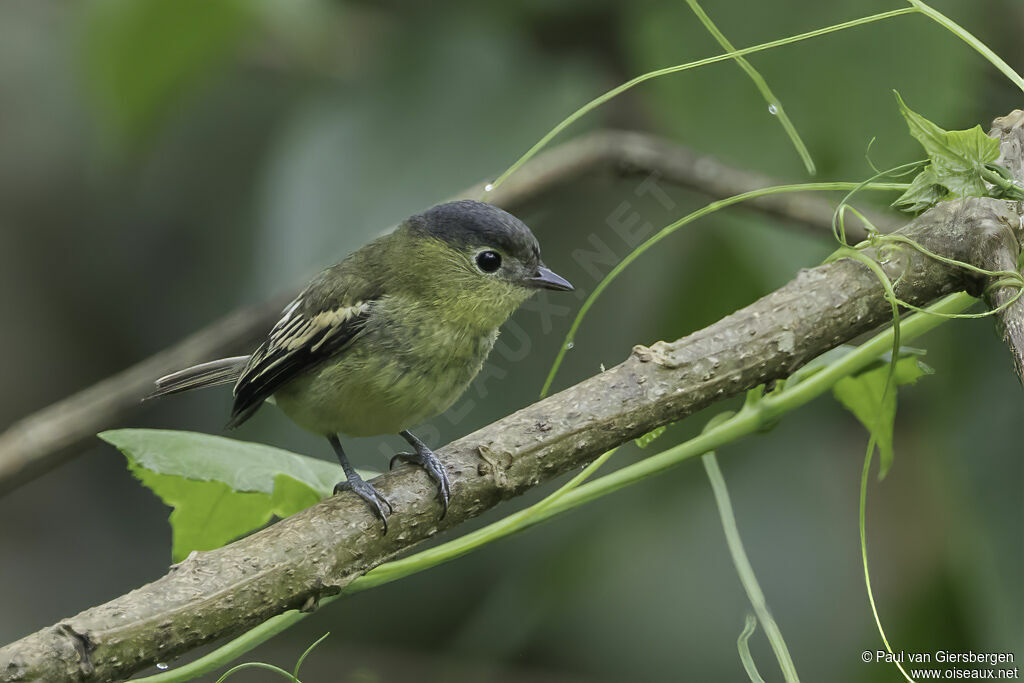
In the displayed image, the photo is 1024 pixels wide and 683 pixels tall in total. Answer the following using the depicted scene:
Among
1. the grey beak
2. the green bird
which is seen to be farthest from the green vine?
the grey beak

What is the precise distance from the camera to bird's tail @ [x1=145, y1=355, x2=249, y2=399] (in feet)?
9.18

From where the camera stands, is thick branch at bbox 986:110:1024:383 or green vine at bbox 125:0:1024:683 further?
Result: green vine at bbox 125:0:1024:683

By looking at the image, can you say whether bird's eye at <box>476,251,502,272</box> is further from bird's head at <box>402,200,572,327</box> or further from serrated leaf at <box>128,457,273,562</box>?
serrated leaf at <box>128,457,273,562</box>

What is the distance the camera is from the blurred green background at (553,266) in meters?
2.87

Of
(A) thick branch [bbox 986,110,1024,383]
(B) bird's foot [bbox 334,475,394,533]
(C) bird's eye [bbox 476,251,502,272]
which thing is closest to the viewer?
(A) thick branch [bbox 986,110,1024,383]

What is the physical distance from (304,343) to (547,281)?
66cm

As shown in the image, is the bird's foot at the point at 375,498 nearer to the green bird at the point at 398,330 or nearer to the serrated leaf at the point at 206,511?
the serrated leaf at the point at 206,511

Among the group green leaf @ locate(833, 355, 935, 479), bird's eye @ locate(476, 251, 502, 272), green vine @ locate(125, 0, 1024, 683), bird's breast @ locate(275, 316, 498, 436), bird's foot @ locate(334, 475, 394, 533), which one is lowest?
green leaf @ locate(833, 355, 935, 479)

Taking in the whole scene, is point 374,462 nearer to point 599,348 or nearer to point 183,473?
point 599,348

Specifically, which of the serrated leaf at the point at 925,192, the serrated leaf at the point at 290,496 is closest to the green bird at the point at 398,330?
the serrated leaf at the point at 290,496

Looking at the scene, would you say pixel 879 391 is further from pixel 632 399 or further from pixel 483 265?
pixel 483 265

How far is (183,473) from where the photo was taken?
197 centimetres

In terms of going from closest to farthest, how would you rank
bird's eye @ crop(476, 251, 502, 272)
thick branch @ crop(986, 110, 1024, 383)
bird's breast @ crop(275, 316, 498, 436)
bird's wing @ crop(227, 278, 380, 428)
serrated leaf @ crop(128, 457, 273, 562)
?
1. thick branch @ crop(986, 110, 1024, 383)
2. serrated leaf @ crop(128, 457, 273, 562)
3. bird's breast @ crop(275, 316, 498, 436)
4. bird's wing @ crop(227, 278, 380, 428)
5. bird's eye @ crop(476, 251, 502, 272)

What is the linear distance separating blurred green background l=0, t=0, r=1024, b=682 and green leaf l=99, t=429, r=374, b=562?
1.93 feet
